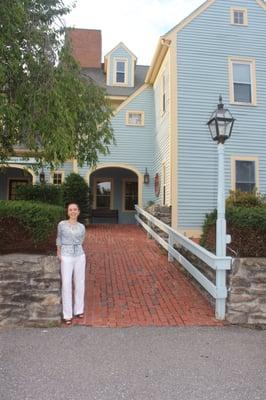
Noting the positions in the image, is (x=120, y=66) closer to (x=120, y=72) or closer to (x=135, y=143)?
(x=120, y=72)

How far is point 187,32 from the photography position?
13.1m

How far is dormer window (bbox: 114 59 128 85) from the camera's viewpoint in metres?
20.6

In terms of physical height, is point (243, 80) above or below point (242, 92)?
above

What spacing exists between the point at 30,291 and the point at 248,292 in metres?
3.05

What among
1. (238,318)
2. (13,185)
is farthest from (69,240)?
(13,185)

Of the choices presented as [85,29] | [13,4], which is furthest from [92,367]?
[85,29]

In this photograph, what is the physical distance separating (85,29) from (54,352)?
929 inches

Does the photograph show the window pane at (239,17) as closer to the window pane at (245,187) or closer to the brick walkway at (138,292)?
the window pane at (245,187)

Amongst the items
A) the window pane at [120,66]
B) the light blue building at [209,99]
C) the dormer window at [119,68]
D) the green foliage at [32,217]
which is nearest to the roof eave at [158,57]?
the light blue building at [209,99]

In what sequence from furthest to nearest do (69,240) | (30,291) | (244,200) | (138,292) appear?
(244,200)
(138,292)
(69,240)
(30,291)

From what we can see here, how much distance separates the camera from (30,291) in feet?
18.1

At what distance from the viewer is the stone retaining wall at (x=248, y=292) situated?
222 inches

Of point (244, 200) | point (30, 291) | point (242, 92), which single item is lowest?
point (30, 291)

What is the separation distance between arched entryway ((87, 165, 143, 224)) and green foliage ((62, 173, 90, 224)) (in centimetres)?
371
